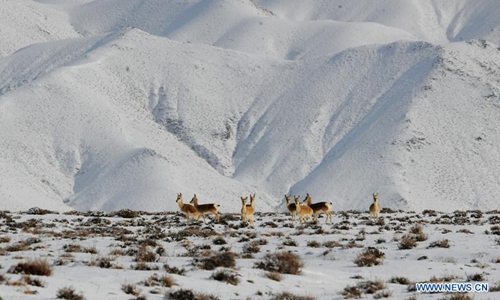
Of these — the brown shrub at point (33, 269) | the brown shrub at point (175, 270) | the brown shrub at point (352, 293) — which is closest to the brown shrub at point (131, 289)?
the brown shrub at point (33, 269)

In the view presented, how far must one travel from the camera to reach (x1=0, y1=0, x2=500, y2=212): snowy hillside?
3930 inches

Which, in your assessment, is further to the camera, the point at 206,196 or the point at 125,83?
the point at 125,83

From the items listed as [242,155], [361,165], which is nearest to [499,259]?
[361,165]

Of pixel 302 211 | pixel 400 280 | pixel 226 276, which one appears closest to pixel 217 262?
pixel 226 276

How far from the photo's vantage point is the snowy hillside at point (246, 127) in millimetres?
99812

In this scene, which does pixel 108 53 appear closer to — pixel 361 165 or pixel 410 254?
pixel 361 165

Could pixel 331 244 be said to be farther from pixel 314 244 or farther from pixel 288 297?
pixel 288 297

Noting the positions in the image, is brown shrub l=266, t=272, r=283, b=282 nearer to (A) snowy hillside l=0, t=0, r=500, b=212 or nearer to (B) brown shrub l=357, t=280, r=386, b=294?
(B) brown shrub l=357, t=280, r=386, b=294

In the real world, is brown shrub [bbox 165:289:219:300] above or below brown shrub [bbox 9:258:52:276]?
below

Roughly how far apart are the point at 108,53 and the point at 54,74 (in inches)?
889

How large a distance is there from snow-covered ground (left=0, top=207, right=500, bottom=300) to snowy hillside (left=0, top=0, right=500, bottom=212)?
6040cm

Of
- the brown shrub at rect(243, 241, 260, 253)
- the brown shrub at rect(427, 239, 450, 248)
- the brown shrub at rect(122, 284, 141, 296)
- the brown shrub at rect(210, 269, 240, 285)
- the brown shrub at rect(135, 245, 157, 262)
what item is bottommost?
the brown shrub at rect(122, 284, 141, 296)

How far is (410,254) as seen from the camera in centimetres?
2025

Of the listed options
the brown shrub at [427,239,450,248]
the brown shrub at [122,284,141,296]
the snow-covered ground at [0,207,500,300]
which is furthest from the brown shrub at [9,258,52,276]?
the brown shrub at [427,239,450,248]
